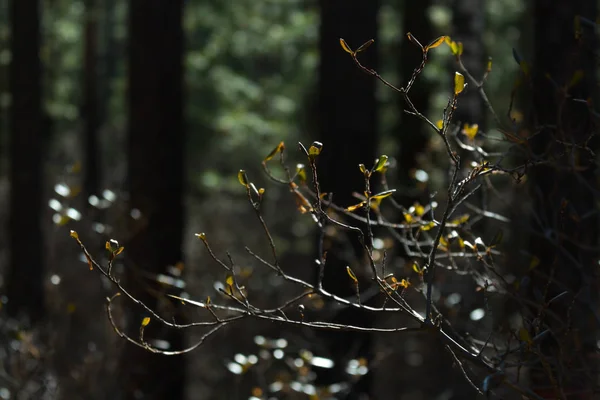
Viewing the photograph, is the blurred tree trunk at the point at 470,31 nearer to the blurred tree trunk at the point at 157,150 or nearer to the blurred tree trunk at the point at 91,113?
the blurred tree trunk at the point at 157,150

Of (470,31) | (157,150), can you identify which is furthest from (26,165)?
(470,31)

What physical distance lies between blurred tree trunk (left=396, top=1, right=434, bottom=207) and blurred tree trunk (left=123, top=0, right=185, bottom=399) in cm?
465

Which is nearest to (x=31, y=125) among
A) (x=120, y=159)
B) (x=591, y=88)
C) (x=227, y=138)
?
(x=227, y=138)

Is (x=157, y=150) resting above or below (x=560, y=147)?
below

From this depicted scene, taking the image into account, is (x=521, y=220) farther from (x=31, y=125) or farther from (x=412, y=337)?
(x=412, y=337)

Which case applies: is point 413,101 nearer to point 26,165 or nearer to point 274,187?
point 26,165

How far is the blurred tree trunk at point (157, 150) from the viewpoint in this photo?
7.59 m

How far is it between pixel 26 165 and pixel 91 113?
924cm

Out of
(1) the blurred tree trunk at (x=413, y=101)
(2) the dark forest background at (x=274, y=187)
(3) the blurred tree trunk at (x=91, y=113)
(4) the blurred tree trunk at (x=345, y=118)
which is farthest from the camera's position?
(3) the blurred tree trunk at (x=91, y=113)

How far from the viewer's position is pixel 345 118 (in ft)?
23.5

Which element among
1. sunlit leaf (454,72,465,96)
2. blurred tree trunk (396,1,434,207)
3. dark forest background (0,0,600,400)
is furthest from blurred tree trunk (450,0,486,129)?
sunlit leaf (454,72,465,96)

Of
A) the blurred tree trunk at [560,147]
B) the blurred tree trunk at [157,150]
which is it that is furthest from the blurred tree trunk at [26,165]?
the blurred tree trunk at [560,147]

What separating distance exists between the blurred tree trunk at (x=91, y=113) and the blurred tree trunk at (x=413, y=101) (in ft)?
35.6

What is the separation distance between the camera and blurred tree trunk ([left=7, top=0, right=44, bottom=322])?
12.5m
